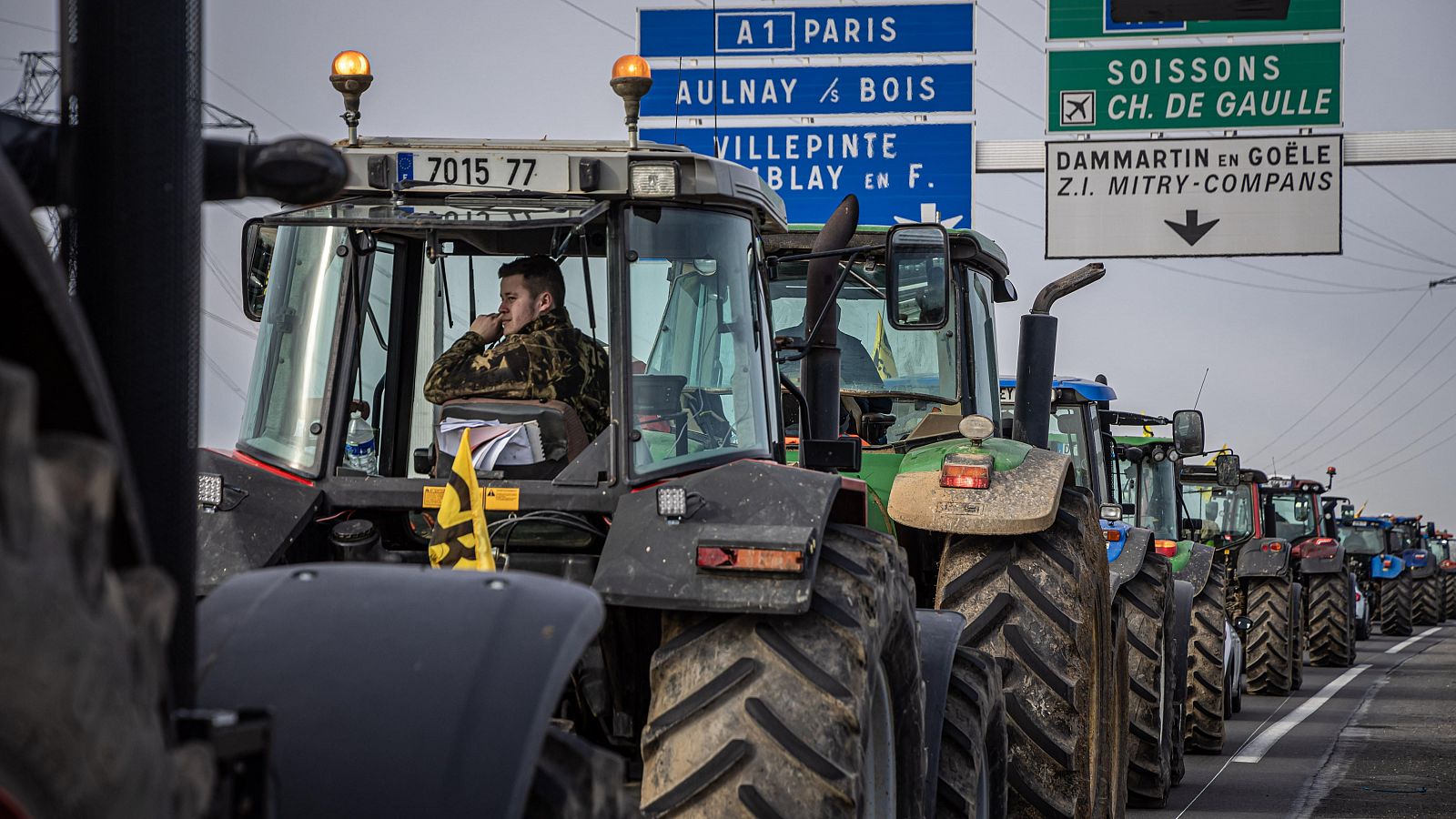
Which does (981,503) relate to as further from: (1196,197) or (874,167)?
(1196,197)

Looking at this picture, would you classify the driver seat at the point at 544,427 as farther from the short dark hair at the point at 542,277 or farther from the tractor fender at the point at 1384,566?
the tractor fender at the point at 1384,566

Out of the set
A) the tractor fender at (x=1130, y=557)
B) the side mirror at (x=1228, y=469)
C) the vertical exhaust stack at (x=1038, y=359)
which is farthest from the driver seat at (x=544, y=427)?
the side mirror at (x=1228, y=469)

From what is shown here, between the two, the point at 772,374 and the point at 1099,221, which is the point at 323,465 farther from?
the point at 1099,221

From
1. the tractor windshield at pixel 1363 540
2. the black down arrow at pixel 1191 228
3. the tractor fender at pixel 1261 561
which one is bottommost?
the tractor windshield at pixel 1363 540

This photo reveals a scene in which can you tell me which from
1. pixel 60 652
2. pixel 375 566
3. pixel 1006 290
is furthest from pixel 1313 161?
pixel 60 652

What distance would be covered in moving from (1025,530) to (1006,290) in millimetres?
1995

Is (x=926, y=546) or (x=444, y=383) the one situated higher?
(x=444, y=383)

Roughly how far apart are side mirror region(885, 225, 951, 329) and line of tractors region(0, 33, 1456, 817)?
0.04 feet

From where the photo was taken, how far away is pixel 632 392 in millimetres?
4988

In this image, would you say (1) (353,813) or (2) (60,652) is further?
(1) (353,813)

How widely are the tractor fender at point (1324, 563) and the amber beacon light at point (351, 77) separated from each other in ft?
69.8

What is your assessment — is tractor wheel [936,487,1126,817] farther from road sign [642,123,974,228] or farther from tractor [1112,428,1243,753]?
road sign [642,123,974,228]

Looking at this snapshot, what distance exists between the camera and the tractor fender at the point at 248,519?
186 inches

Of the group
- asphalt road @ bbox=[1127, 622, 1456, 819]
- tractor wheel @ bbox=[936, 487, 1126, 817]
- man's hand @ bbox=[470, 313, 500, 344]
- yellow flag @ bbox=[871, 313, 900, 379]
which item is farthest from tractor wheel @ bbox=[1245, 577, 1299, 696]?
man's hand @ bbox=[470, 313, 500, 344]
